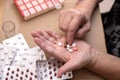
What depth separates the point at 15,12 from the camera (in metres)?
1.25

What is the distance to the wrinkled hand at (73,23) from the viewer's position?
1.12 m

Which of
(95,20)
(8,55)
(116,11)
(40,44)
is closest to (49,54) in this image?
(40,44)

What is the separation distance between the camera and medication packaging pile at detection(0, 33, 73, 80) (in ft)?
3.43

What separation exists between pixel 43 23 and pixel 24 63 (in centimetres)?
22

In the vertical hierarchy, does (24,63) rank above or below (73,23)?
below

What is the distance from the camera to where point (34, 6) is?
1229mm

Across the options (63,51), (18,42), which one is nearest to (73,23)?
(63,51)

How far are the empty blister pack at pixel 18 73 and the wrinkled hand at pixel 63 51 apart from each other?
105 mm

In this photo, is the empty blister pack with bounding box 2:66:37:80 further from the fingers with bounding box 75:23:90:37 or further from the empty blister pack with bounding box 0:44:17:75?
the fingers with bounding box 75:23:90:37

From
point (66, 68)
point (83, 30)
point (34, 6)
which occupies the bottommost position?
point (66, 68)

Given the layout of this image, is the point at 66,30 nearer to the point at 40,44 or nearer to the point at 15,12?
the point at 40,44

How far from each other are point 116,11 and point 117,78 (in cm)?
59

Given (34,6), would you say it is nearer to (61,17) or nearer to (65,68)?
(61,17)

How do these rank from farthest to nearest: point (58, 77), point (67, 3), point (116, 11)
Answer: point (116, 11) → point (67, 3) → point (58, 77)
